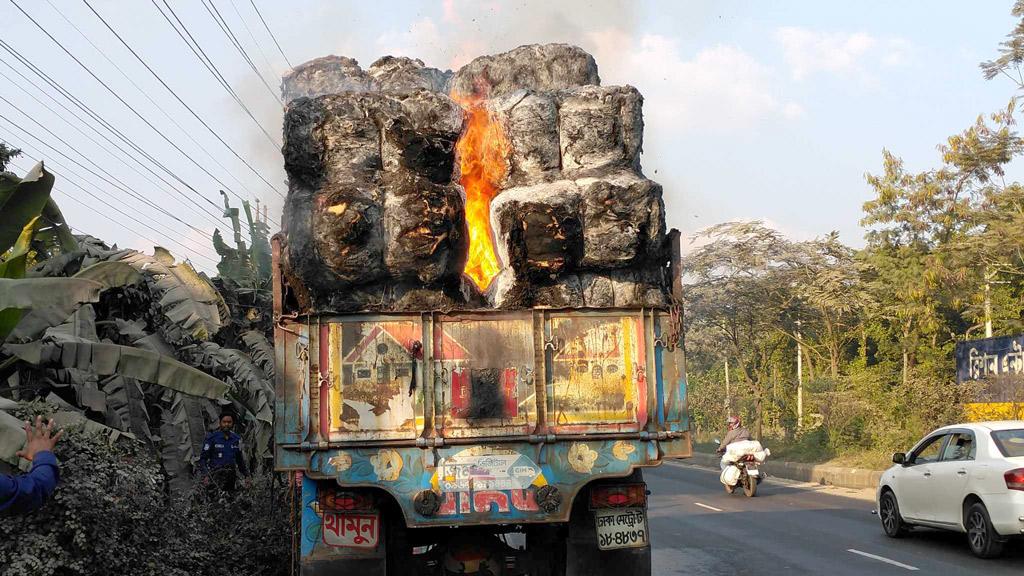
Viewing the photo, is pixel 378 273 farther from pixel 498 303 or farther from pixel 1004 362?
pixel 1004 362

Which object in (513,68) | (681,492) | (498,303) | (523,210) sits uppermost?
(513,68)

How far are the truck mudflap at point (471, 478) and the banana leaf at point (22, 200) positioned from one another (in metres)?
4.57

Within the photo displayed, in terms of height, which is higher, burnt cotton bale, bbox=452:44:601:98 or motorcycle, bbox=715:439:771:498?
burnt cotton bale, bbox=452:44:601:98

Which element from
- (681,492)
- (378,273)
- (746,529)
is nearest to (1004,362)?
(681,492)

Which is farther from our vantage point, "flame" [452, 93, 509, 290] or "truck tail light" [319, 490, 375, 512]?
"flame" [452, 93, 509, 290]

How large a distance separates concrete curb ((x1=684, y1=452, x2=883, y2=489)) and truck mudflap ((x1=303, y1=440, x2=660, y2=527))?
1267cm

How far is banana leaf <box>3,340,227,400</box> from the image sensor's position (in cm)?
929

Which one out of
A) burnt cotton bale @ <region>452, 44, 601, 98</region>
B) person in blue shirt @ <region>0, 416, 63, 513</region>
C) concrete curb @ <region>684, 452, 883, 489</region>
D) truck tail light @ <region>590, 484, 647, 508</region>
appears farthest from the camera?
concrete curb @ <region>684, 452, 883, 489</region>

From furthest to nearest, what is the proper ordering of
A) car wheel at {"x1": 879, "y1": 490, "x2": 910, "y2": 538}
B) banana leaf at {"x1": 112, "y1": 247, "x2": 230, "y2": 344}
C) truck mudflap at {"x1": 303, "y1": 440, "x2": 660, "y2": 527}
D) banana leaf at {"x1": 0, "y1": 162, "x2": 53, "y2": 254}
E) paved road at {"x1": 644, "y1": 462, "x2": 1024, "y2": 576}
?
car wheel at {"x1": 879, "y1": 490, "x2": 910, "y2": 538}
banana leaf at {"x1": 112, "y1": 247, "x2": 230, "y2": 344}
paved road at {"x1": 644, "y1": 462, "x2": 1024, "y2": 576}
banana leaf at {"x1": 0, "y1": 162, "x2": 53, "y2": 254}
truck mudflap at {"x1": 303, "y1": 440, "x2": 660, "y2": 527}

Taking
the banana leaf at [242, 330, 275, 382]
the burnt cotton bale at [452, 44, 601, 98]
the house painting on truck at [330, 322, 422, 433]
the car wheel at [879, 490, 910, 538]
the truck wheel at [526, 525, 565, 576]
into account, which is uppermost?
the burnt cotton bale at [452, 44, 601, 98]

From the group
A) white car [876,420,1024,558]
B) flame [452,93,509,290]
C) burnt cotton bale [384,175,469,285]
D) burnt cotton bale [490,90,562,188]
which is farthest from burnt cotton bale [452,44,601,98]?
white car [876,420,1024,558]

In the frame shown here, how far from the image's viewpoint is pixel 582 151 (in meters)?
8.30

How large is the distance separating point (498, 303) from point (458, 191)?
0.90 meters

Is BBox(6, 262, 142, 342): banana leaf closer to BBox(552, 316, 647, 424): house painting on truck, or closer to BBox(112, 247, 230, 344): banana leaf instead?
BBox(112, 247, 230, 344): banana leaf
